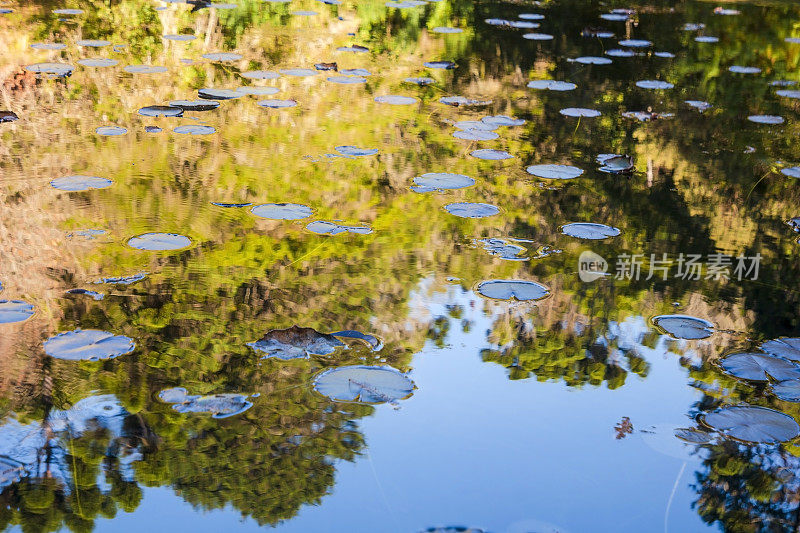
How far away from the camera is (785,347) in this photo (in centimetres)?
180

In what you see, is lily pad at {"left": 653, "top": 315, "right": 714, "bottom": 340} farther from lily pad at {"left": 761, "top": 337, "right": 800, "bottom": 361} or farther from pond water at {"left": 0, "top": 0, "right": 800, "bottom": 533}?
lily pad at {"left": 761, "top": 337, "right": 800, "bottom": 361}

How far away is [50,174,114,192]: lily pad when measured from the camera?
240 centimetres

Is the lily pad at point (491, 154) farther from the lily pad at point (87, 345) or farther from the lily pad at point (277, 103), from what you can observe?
the lily pad at point (87, 345)

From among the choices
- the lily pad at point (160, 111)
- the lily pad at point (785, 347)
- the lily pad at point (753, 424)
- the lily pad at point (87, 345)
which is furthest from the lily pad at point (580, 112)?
the lily pad at point (87, 345)

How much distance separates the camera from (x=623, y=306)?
195cm

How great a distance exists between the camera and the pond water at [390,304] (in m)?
1.32

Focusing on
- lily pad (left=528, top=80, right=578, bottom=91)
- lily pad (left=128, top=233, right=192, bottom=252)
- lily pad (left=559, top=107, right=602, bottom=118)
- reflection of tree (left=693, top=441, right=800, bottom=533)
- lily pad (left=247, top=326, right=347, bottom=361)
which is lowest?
reflection of tree (left=693, top=441, right=800, bottom=533)

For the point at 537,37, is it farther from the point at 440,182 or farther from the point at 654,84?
the point at 440,182

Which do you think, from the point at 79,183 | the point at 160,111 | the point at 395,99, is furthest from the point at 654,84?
the point at 79,183

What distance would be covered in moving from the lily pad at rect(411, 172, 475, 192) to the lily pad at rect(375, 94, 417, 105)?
0.92 m

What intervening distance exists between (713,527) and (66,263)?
1.51 metres

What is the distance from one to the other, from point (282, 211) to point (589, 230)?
2.86 feet

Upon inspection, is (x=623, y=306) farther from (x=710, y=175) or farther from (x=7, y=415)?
(x=7, y=415)

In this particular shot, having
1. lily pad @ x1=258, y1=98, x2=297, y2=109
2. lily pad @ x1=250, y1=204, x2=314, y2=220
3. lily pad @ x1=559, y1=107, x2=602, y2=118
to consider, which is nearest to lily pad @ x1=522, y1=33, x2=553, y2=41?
lily pad @ x1=559, y1=107, x2=602, y2=118
